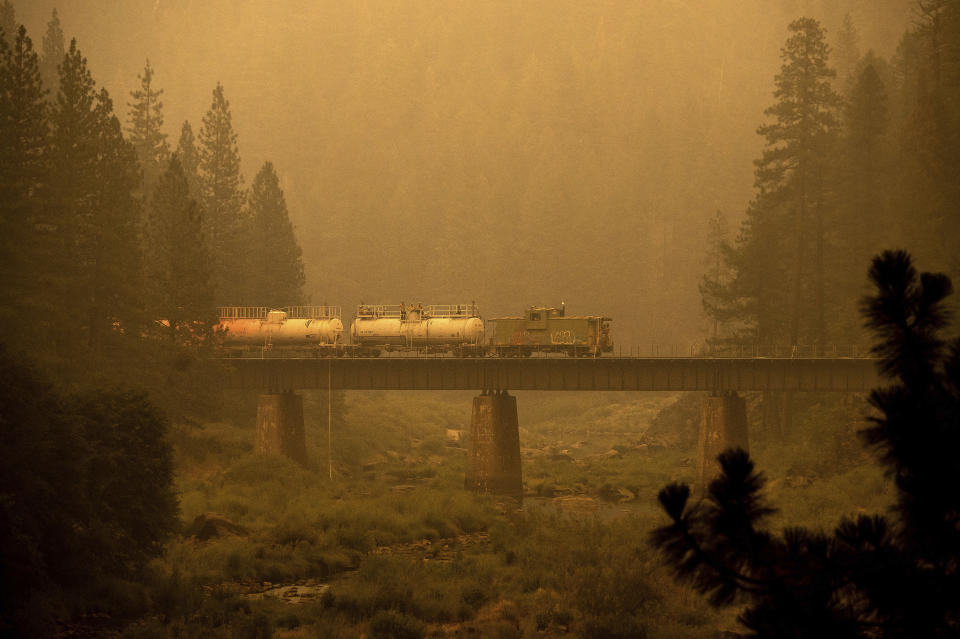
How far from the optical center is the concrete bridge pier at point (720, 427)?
5941 cm

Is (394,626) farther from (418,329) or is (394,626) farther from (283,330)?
(283,330)

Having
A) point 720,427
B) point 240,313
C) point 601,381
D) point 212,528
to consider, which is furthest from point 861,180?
point 212,528

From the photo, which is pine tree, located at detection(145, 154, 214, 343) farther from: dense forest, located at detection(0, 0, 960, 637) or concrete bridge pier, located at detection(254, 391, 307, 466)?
concrete bridge pier, located at detection(254, 391, 307, 466)

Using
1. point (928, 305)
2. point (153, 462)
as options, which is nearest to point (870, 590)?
point (928, 305)

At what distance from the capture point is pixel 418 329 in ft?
207

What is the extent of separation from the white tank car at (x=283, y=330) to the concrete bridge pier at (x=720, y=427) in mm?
27219

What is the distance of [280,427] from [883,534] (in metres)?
58.3

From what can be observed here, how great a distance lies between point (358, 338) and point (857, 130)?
42011 mm

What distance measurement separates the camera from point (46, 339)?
148ft

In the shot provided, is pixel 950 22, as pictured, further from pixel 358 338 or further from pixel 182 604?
pixel 182 604

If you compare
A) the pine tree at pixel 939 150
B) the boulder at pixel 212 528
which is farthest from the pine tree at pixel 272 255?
the pine tree at pixel 939 150

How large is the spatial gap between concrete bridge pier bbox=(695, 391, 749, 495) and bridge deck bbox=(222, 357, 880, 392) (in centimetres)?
98

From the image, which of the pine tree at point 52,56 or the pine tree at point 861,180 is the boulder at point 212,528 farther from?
the pine tree at point 52,56

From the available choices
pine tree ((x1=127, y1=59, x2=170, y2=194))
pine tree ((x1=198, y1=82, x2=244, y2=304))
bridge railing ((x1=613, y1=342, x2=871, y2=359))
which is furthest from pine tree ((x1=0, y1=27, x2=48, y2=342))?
pine tree ((x1=127, y1=59, x2=170, y2=194))
